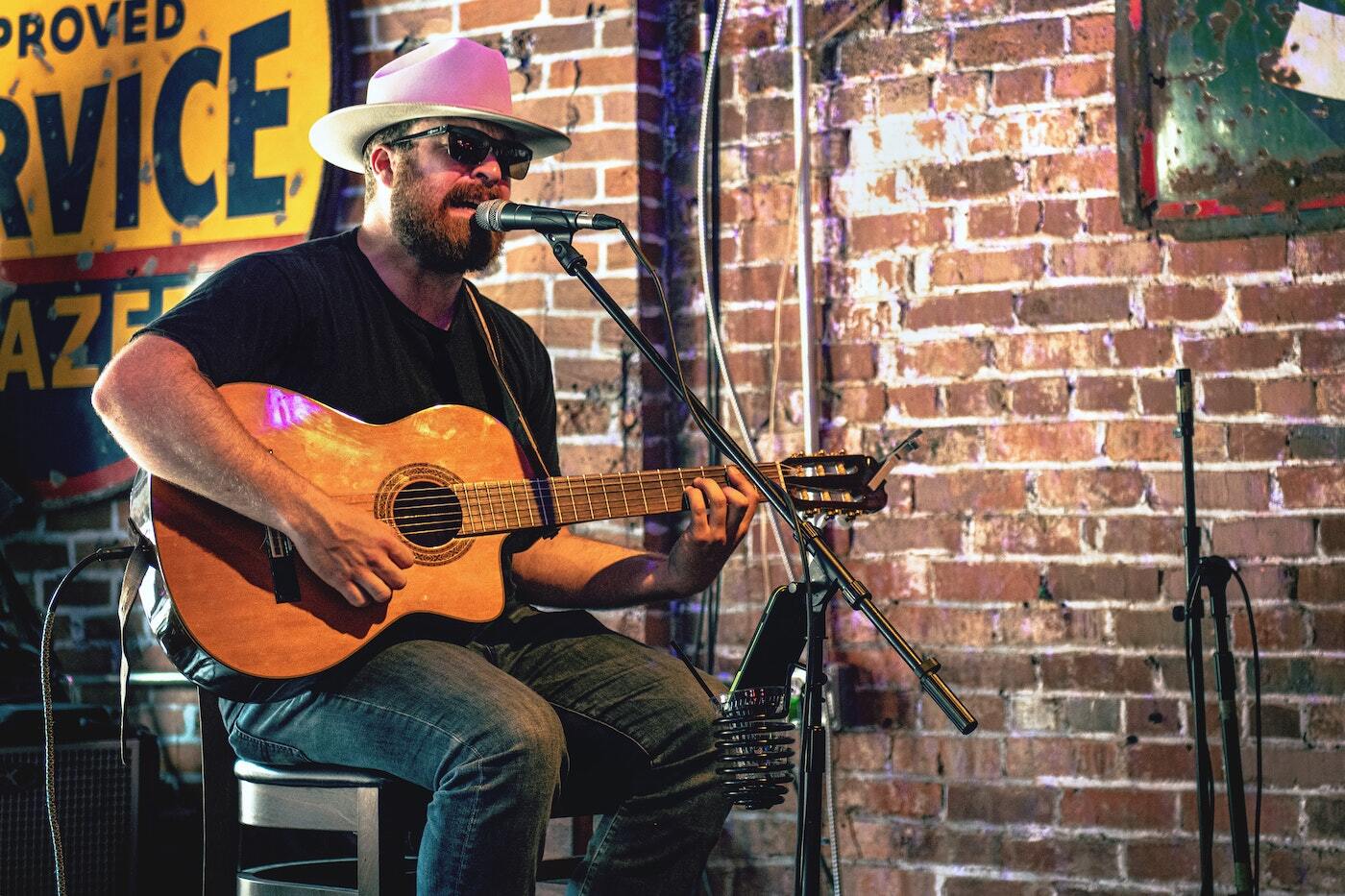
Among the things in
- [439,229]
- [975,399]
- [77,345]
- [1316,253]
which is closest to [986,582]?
[975,399]

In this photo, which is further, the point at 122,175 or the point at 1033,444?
the point at 122,175

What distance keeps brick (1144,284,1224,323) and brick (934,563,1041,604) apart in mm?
595

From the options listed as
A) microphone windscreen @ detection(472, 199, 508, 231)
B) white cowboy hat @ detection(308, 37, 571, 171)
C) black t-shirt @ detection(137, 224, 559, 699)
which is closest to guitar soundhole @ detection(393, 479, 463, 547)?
black t-shirt @ detection(137, 224, 559, 699)

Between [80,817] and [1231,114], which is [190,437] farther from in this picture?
[1231,114]

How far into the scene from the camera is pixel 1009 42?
2.96 metres

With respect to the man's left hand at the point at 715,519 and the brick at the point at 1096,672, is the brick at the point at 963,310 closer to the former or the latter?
the brick at the point at 1096,672

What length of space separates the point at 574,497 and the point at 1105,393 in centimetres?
121

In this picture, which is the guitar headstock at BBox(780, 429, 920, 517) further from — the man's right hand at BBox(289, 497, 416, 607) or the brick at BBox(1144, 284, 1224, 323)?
the brick at BBox(1144, 284, 1224, 323)

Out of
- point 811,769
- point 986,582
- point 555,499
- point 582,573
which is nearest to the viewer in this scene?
point 811,769

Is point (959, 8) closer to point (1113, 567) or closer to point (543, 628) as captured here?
point (1113, 567)

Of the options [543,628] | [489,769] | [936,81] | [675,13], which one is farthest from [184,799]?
[936,81]

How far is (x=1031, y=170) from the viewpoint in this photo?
2.94 meters

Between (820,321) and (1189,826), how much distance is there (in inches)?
52.1

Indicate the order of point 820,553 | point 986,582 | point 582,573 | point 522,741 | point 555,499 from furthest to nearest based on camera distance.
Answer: point 986,582 < point 582,573 < point 555,499 < point 522,741 < point 820,553
